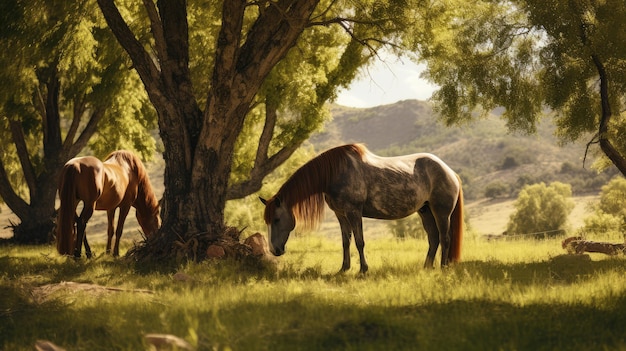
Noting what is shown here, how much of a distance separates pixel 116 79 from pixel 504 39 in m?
11.4

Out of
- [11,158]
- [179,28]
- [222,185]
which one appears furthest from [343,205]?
[11,158]

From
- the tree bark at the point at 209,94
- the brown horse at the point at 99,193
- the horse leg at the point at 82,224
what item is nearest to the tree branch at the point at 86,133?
the brown horse at the point at 99,193

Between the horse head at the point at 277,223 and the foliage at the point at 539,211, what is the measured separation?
161 ft

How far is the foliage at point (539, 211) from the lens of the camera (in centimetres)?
5691

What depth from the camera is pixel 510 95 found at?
15.4 meters

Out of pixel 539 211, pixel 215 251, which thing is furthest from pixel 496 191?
pixel 215 251

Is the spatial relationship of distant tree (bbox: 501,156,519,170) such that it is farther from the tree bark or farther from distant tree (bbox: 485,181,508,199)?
the tree bark

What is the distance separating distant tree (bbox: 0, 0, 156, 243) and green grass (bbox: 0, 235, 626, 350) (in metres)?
7.41

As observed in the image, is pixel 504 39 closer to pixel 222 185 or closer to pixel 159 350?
pixel 222 185

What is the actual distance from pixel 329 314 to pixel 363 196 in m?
4.47

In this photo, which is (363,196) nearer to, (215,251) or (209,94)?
(215,251)

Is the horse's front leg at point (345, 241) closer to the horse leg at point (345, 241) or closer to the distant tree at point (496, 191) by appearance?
the horse leg at point (345, 241)

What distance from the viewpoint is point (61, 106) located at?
22047 mm

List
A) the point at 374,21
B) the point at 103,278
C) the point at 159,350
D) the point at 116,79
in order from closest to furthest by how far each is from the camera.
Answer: the point at 159,350 < the point at 103,278 < the point at 374,21 < the point at 116,79
